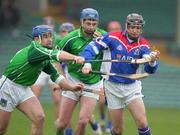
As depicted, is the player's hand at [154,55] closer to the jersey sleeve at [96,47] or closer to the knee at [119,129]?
the jersey sleeve at [96,47]

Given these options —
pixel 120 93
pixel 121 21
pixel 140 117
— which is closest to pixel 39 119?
pixel 120 93

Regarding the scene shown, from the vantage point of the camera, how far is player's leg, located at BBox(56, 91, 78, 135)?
45.2 feet

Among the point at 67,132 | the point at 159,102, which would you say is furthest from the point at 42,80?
the point at 159,102

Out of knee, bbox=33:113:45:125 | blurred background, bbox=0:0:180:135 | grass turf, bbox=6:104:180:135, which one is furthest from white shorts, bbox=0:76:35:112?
blurred background, bbox=0:0:180:135

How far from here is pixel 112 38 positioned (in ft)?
42.6

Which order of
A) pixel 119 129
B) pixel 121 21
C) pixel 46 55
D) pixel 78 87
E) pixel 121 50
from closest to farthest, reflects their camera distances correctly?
pixel 46 55
pixel 78 87
pixel 121 50
pixel 119 129
pixel 121 21

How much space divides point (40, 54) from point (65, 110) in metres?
1.69

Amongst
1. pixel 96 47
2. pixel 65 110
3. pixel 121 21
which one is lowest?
pixel 121 21

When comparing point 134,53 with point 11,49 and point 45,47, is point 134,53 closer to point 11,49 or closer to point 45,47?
point 45,47

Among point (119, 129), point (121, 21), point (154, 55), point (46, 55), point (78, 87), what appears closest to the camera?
point (46, 55)

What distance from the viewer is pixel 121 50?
42.4 ft

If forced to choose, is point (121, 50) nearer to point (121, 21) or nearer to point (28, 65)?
point (28, 65)

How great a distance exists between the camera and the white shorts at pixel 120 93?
42.8 ft

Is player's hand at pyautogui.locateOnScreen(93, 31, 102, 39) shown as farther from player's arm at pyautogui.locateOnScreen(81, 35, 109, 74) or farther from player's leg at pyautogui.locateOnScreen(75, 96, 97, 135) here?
player's leg at pyautogui.locateOnScreen(75, 96, 97, 135)
